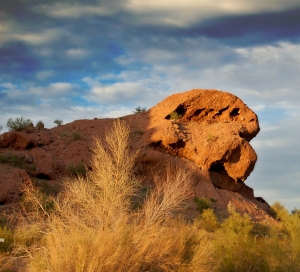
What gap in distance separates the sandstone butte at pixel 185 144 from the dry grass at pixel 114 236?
41.2 feet

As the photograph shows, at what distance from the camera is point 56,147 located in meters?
34.2

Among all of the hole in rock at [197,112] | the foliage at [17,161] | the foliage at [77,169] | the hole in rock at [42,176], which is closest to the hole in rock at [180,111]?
the hole in rock at [197,112]

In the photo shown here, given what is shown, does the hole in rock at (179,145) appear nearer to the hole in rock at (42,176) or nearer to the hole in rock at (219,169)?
the hole in rock at (219,169)

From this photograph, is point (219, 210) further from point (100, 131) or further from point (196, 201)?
point (100, 131)

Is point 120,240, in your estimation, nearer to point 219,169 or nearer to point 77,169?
point 77,169

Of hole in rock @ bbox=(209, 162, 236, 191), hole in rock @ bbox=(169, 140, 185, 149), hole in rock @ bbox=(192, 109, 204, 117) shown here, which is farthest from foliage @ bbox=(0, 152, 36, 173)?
hole in rock @ bbox=(192, 109, 204, 117)

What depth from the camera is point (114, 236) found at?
12.3 metres

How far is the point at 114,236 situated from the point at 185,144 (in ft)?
74.9

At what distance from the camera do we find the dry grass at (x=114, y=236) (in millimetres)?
11828

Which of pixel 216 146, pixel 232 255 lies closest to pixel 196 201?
pixel 216 146

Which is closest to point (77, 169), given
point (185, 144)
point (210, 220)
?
point (185, 144)

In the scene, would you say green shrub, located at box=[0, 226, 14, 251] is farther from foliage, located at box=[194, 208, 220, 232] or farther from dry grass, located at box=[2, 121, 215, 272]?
foliage, located at box=[194, 208, 220, 232]

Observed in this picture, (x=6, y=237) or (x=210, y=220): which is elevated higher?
(x=6, y=237)

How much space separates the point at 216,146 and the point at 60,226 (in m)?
21.5
